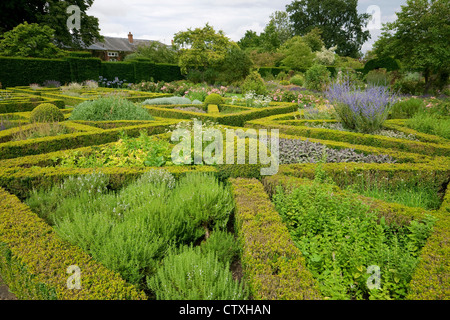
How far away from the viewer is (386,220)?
313 cm

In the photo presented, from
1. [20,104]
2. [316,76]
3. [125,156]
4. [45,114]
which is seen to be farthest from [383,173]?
[316,76]

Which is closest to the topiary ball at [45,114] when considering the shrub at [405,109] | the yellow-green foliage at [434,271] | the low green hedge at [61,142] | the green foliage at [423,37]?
the low green hedge at [61,142]

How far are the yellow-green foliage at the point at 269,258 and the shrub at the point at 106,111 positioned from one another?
19.9 ft

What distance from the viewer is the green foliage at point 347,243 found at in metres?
2.29

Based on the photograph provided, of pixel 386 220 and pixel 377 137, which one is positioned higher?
pixel 377 137

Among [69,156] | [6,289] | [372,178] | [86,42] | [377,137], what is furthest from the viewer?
[86,42]

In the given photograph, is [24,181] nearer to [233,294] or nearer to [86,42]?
[233,294]

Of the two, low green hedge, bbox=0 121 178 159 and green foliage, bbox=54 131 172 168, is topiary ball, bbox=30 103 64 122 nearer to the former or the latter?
low green hedge, bbox=0 121 178 159

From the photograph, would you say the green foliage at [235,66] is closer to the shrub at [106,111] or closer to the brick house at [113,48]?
the shrub at [106,111]

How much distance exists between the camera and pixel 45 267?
2238 millimetres

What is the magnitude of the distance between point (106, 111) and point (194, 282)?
23.5ft

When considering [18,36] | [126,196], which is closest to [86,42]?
[18,36]

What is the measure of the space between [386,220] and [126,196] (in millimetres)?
3211
